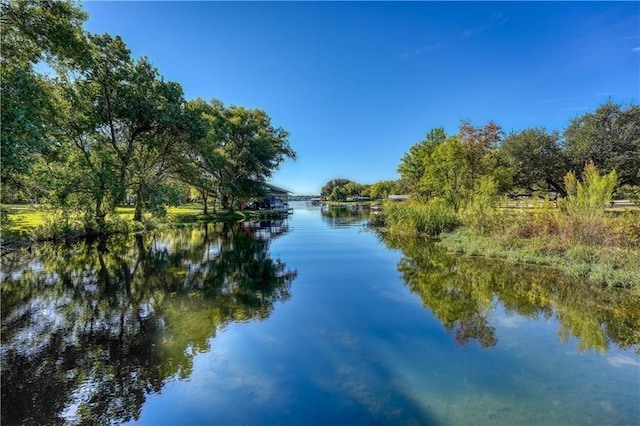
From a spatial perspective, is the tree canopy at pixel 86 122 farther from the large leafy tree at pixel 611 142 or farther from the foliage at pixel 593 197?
the large leafy tree at pixel 611 142

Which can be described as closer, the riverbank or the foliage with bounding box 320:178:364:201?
the riverbank

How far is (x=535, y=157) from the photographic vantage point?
31469 mm

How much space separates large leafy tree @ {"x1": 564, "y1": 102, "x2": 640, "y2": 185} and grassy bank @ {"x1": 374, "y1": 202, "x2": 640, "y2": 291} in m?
19.5

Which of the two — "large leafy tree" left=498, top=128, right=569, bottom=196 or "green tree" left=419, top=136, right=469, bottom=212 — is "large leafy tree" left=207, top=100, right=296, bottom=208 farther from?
"large leafy tree" left=498, top=128, right=569, bottom=196

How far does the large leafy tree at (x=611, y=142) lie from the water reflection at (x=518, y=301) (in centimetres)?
2476

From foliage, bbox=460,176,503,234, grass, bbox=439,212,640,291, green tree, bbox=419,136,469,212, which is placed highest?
green tree, bbox=419,136,469,212

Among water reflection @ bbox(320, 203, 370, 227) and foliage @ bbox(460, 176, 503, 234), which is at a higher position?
foliage @ bbox(460, 176, 503, 234)

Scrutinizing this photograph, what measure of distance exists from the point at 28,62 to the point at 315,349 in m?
16.1

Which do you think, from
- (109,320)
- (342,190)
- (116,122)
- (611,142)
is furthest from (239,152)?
(342,190)

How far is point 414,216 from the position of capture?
72.5 feet

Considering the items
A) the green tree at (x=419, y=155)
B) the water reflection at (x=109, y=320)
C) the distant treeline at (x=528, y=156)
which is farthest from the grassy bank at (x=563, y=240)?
the green tree at (x=419, y=155)

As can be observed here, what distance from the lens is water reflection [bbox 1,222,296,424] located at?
4117 millimetres

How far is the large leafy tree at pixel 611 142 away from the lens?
27250 millimetres

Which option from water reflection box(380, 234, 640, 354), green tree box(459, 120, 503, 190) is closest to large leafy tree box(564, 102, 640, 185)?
green tree box(459, 120, 503, 190)
